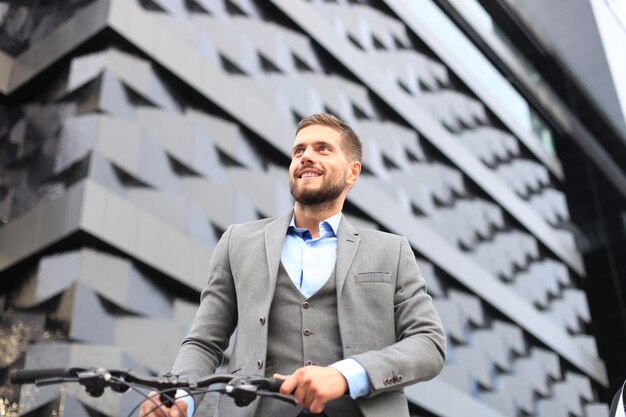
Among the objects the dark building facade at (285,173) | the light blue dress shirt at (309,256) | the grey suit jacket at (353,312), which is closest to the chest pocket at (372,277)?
the grey suit jacket at (353,312)

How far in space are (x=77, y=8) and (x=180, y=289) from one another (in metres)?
5.61

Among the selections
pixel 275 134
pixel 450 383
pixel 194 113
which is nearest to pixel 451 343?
pixel 450 383

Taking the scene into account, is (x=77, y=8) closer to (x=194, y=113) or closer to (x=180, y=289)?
(x=194, y=113)

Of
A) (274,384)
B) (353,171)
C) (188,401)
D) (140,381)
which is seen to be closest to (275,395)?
(274,384)

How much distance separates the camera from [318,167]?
10.7 feet

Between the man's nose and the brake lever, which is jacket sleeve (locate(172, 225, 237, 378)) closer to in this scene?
the man's nose

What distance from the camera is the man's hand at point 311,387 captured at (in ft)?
8.35

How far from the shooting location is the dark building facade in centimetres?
1278

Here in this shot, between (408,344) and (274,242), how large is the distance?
0.71m

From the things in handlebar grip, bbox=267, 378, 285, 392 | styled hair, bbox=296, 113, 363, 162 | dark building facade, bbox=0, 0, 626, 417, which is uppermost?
dark building facade, bbox=0, 0, 626, 417

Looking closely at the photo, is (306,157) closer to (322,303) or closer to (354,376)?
(322,303)

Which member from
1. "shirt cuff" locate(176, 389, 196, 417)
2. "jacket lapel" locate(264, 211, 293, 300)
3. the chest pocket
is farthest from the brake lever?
the chest pocket

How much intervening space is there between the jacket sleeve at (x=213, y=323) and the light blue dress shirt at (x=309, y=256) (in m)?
0.20

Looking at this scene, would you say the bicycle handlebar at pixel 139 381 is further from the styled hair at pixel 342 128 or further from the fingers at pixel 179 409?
the styled hair at pixel 342 128
